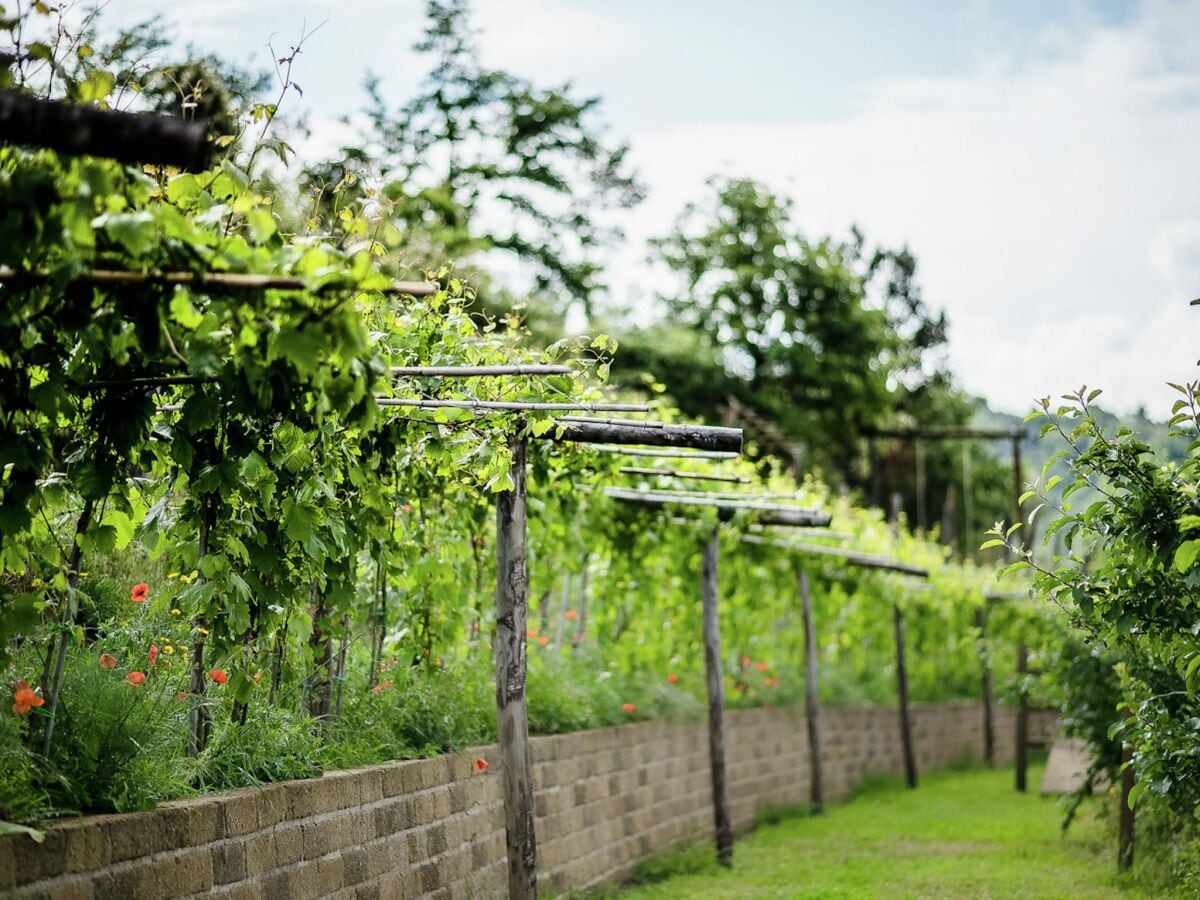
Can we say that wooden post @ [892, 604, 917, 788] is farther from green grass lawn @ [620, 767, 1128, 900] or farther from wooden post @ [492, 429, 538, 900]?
wooden post @ [492, 429, 538, 900]

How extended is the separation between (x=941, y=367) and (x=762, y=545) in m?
34.5

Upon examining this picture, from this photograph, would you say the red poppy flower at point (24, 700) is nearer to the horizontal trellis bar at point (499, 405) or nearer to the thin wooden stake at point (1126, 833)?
the horizontal trellis bar at point (499, 405)

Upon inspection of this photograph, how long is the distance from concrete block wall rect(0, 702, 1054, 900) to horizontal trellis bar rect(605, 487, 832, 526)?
4.84ft

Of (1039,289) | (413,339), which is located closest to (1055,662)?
(413,339)

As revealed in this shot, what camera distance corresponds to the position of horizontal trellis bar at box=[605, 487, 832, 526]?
829cm

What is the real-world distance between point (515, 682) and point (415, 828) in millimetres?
741

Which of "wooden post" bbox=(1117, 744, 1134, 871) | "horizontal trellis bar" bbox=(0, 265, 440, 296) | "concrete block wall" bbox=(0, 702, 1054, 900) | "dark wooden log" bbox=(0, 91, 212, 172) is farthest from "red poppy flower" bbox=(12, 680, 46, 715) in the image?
"wooden post" bbox=(1117, 744, 1134, 871)

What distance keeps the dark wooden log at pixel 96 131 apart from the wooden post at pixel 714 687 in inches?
261

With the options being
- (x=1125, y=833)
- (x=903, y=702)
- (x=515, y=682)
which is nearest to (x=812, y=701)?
(x=903, y=702)

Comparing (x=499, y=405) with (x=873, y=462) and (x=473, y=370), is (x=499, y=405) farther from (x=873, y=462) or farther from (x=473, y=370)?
(x=873, y=462)

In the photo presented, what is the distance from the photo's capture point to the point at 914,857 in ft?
30.4

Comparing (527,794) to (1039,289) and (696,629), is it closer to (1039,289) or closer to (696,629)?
(696,629)

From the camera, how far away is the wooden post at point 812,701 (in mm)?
12109

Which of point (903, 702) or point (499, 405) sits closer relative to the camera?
point (499, 405)
